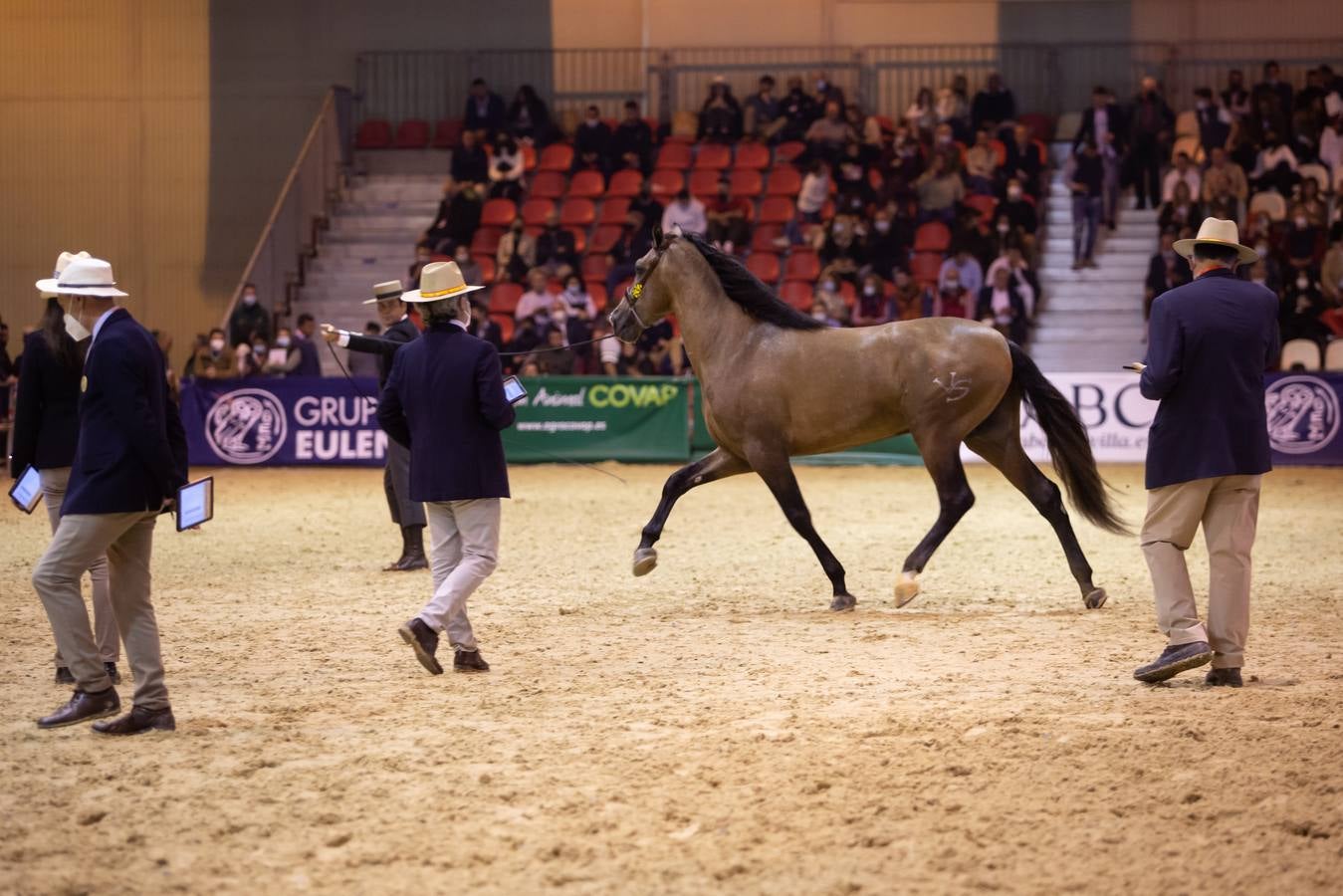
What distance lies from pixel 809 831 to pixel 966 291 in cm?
1615

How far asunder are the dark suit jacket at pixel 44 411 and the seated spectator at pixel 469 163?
17.2 m

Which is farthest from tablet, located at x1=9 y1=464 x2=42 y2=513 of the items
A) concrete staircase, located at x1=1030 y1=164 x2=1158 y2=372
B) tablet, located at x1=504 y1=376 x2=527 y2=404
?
concrete staircase, located at x1=1030 y1=164 x2=1158 y2=372

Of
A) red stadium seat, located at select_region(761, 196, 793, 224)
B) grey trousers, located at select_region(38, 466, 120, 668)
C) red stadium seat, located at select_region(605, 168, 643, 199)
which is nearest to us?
grey trousers, located at select_region(38, 466, 120, 668)

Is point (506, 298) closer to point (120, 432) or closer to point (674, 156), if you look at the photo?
point (674, 156)

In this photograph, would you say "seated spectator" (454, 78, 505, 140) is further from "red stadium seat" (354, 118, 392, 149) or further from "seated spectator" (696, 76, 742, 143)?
"seated spectator" (696, 76, 742, 143)

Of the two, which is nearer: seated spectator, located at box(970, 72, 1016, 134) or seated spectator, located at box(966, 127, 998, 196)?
seated spectator, located at box(966, 127, 998, 196)

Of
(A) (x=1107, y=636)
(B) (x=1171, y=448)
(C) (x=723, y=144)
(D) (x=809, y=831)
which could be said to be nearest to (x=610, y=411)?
(C) (x=723, y=144)

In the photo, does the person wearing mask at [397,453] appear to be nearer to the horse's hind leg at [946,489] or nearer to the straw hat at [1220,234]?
the horse's hind leg at [946,489]

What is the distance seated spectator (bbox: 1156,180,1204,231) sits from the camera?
65.8 ft

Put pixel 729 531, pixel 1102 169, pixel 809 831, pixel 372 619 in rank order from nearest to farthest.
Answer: pixel 809 831 < pixel 372 619 < pixel 729 531 < pixel 1102 169

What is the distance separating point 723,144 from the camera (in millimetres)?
23297

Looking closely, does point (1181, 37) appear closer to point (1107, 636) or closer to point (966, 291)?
point (966, 291)

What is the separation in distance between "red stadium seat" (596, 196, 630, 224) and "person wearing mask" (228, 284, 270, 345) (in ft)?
17.9

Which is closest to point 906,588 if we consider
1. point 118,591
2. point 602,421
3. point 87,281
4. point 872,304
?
point 118,591
